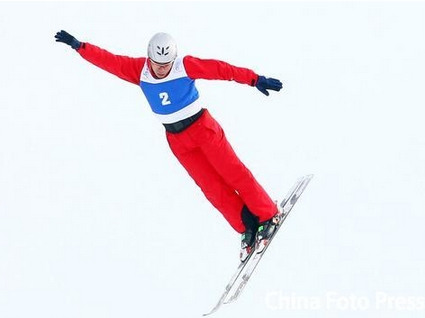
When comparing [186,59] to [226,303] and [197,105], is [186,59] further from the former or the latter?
[226,303]

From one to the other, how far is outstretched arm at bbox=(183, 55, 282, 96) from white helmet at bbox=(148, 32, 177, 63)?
236 millimetres

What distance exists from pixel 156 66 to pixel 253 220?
1658 mm

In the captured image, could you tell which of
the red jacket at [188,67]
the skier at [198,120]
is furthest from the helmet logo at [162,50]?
the red jacket at [188,67]

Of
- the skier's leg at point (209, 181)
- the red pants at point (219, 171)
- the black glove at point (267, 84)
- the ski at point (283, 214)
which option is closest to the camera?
the black glove at point (267, 84)

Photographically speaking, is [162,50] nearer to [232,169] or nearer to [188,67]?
[188,67]

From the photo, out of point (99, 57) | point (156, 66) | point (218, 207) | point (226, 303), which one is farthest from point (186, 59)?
point (226, 303)

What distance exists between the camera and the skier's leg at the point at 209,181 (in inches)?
302

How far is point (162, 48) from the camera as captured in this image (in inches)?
276

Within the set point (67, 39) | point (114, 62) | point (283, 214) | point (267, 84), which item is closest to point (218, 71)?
point (267, 84)

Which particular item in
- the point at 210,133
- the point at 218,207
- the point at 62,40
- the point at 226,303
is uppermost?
the point at 62,40

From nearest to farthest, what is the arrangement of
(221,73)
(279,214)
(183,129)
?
(221,73), (183,129), (279,214)

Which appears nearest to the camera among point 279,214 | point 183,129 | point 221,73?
point 221,73

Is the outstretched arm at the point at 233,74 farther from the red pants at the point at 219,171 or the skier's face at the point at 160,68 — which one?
the red pants at the point at 219,171

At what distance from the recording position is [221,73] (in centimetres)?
704
